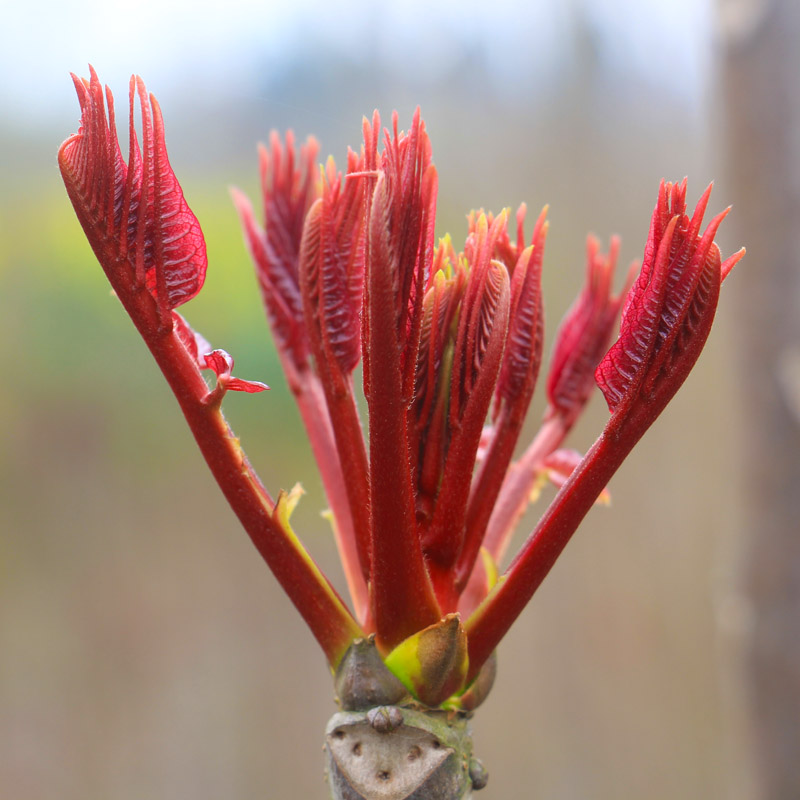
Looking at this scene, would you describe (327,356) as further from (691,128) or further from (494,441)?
(691,128)

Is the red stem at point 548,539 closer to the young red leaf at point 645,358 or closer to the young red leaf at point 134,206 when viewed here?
the young red leaf at point 645,358

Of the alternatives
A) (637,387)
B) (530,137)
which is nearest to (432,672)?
(637,387)

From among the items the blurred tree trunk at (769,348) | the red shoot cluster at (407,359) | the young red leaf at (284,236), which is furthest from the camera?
the blurred tree trunk at (769,348)

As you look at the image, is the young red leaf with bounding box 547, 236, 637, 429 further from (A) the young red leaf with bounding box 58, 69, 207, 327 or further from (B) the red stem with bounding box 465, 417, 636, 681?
(A) the young red leaf with bounding box 58, 69, 207, 327

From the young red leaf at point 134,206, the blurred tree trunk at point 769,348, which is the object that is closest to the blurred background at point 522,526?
the blurred tree trunk at point 769,348

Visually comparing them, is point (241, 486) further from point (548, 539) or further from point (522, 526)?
point (522, 526)

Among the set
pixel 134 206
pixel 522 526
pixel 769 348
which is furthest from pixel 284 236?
pixel 522 526
